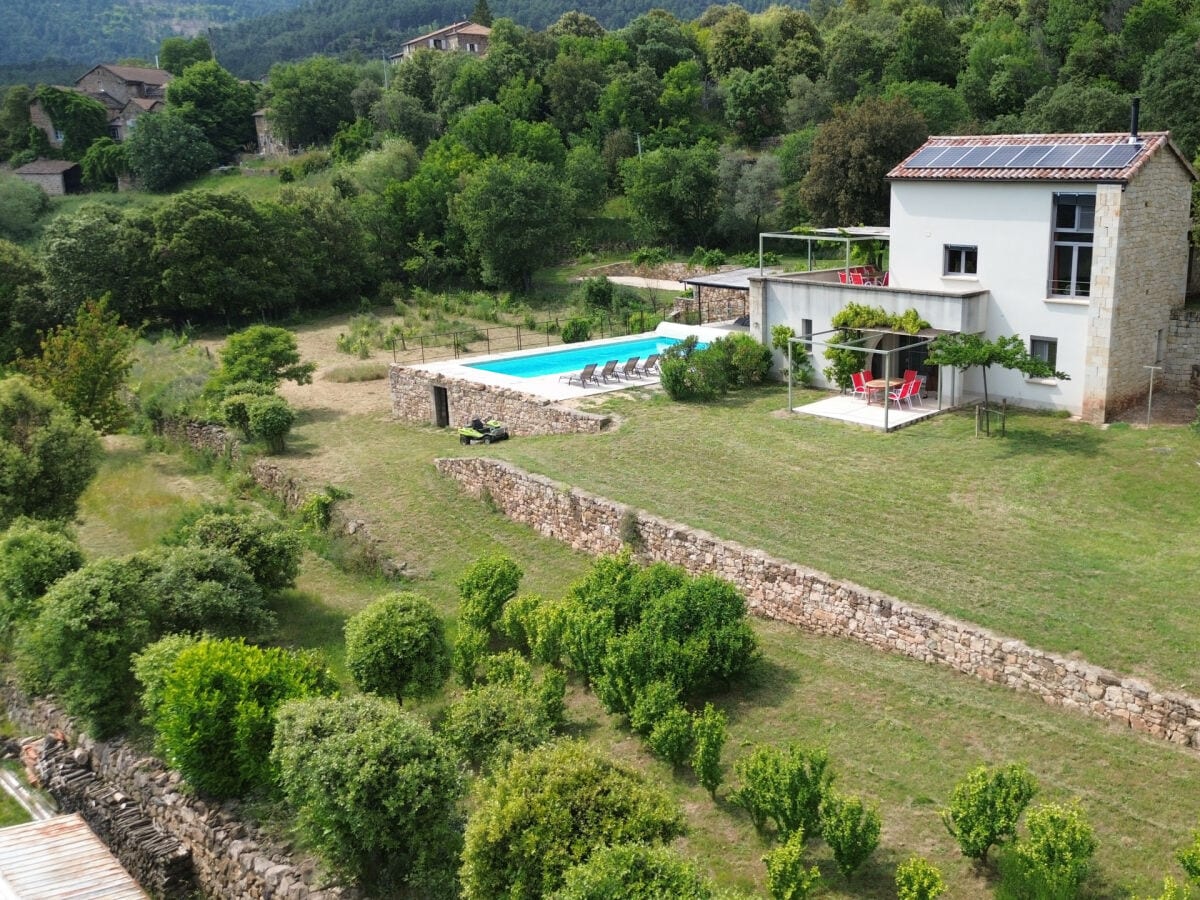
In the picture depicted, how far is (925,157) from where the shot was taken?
2216 centimetres

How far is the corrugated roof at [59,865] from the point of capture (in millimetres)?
10367

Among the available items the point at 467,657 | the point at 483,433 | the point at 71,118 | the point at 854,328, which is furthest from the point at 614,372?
the point at 71,118

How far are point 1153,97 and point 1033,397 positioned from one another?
23984mm

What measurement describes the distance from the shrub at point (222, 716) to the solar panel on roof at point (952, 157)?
16.5 m

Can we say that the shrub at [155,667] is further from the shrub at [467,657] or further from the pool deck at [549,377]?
the pool deck at [549,377]

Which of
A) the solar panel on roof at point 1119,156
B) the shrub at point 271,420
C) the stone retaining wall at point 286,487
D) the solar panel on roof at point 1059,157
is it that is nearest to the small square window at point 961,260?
the solar panel on roof at point 1059,157

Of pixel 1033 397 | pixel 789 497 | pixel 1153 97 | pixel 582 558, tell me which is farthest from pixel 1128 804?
pixel 1153 97

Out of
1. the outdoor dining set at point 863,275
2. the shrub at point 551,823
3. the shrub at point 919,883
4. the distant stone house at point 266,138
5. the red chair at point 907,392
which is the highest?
the distant stone house at point 266,138

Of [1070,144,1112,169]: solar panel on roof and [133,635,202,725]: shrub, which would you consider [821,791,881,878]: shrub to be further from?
[1070,144,1112,169]: solar panel on roof

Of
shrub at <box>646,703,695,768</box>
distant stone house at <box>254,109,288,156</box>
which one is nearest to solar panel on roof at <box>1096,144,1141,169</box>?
shrub at <box>646,703,695,768</box>

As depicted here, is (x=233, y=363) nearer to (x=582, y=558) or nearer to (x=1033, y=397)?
(x=582, y=558)

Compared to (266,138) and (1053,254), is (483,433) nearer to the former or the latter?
(1053,254)

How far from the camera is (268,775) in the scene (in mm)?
11211

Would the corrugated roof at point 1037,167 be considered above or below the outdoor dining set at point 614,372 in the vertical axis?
above
